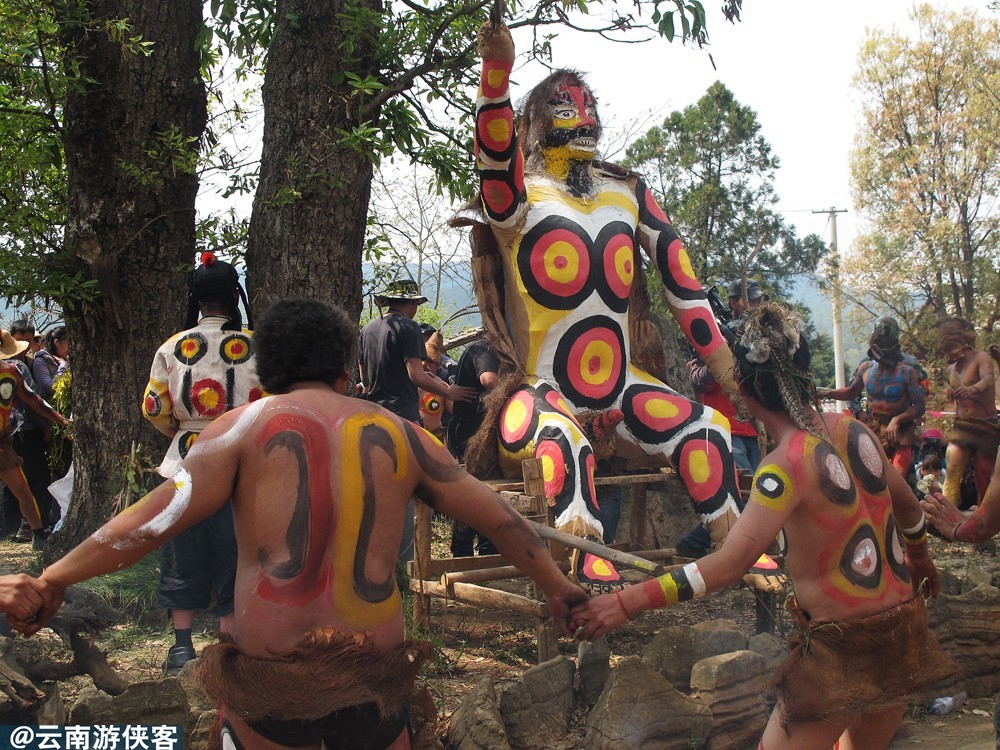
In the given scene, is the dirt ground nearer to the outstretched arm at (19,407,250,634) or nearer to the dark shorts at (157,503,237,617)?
the dark shorts at (157,503,237,617)

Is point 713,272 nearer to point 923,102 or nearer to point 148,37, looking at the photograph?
point 923,102

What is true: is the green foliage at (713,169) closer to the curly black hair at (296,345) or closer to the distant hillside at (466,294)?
the distant hillside at (466,294)

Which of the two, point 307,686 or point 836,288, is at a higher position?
point 836,288

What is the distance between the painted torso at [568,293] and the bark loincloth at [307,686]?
2.53 meters

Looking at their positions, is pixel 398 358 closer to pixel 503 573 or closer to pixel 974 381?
pixel 503 573

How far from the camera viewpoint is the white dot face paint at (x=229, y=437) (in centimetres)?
234

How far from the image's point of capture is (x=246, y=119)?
22.6 ft

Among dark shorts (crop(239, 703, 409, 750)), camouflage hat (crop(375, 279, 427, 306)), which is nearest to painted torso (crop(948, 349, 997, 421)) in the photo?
camouflage hat (crop(375, 279, 427, 306))

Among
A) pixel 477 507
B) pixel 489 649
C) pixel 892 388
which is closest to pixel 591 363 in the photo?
pixel 489 649

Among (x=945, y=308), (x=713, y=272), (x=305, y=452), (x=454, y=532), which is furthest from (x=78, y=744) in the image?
(x=945, y=308)

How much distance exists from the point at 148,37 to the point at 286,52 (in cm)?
101

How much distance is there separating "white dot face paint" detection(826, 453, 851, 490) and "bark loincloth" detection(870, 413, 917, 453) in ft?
19.7

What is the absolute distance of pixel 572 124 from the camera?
4832 millimetres

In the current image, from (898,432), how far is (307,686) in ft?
23.4
